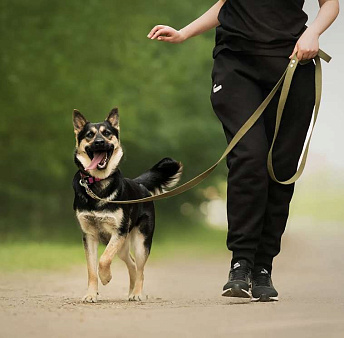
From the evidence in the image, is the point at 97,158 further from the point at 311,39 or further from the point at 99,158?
the point at 311,39

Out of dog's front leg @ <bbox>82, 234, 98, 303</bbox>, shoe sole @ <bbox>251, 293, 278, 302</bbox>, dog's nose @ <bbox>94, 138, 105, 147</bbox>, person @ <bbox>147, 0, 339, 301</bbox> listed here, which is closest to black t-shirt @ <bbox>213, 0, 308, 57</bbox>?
person @ <bbox>147, 0, 339, 301</bbox>

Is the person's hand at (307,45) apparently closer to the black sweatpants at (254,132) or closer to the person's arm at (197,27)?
the black sweatpants at (254,132)

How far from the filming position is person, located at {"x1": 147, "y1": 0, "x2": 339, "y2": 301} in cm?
378

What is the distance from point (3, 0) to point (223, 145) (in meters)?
3.00

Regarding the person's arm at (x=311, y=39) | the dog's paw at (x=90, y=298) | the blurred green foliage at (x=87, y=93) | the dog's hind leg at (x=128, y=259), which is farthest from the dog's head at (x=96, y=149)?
the blurred green foliage at (x=87, y=93)

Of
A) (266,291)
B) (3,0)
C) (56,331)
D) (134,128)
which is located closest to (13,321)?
(56,331)

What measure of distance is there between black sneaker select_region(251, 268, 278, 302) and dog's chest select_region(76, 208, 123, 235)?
0.79m

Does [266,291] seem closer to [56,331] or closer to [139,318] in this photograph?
[139,318]

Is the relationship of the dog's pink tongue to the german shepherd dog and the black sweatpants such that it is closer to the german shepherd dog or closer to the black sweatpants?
the german shepherd dog

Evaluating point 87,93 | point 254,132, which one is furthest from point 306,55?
point 87,93

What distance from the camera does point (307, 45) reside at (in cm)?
375

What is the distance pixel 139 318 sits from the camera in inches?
131

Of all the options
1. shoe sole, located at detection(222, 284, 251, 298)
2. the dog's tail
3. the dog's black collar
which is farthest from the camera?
the dog's tail

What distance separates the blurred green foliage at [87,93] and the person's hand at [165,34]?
5000 millimetres
